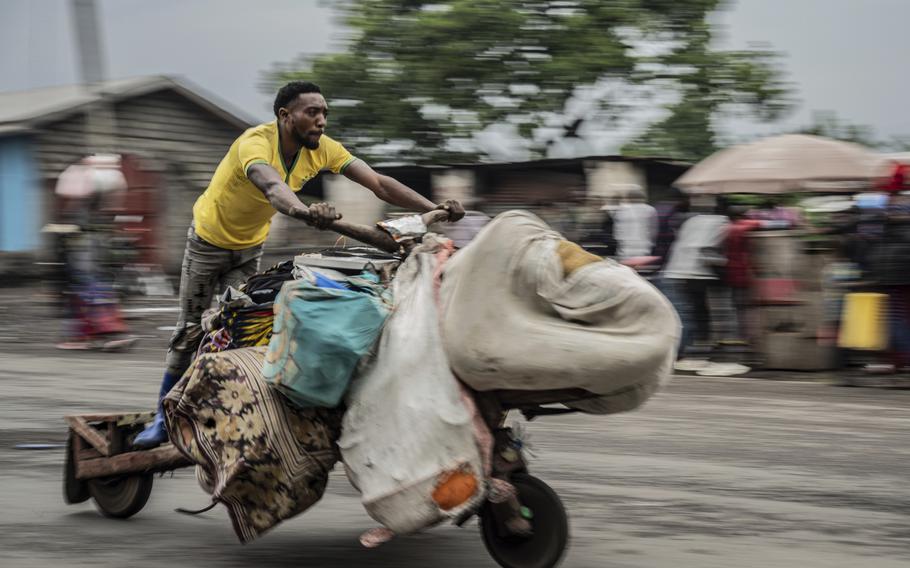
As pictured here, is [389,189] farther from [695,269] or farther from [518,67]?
[518,67]

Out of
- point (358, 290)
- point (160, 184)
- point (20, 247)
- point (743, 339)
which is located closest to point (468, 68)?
point (160, 184)

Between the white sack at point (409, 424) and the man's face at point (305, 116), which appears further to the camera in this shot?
the man's face at point (305, 116)

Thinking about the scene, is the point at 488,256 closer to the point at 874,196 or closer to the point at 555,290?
the point at 555,290

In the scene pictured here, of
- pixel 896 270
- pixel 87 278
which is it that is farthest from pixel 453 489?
pixel 87 278

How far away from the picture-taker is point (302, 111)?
16.9 feet

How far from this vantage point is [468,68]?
89.6 ft

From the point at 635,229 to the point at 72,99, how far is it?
16800 millimetres

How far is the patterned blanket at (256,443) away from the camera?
178 inches

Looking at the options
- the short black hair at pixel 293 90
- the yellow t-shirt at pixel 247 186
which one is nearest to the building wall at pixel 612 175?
the yellow t-shirt at pixel 247 186

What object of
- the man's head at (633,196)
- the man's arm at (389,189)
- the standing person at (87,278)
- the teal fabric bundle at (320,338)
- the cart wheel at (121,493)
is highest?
the man's arm at (389,189)

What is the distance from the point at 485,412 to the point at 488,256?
59 cm

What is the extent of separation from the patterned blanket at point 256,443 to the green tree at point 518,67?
22.9 metres

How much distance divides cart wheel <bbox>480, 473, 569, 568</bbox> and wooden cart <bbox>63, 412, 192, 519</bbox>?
189cm

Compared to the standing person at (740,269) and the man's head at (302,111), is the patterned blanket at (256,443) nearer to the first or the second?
the man's head at (302,111)
